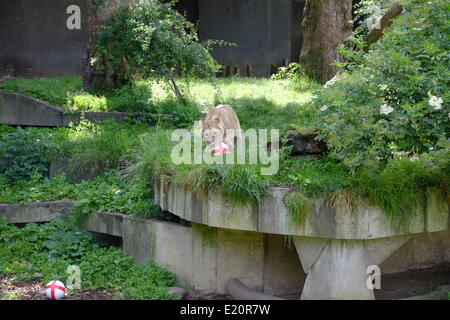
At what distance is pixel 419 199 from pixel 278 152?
5.55 ft

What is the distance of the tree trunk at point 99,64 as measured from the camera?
38.5 ft

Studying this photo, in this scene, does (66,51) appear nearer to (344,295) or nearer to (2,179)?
(2,179)

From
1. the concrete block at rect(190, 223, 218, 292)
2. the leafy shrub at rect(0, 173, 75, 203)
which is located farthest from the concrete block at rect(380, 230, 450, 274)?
the leafy shrub at rect(0, 173, 75, 203)

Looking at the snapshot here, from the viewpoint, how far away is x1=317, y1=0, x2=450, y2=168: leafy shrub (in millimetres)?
6121

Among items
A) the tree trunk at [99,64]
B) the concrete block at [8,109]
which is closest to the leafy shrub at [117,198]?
the concrete block at [8,109]

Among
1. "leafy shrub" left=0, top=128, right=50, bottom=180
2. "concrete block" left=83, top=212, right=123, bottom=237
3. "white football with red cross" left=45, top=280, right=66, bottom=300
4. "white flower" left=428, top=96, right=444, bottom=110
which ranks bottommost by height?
"white football with red cross" left=45, top=280, right=66, bottom=300

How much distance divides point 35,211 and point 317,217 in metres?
4.18

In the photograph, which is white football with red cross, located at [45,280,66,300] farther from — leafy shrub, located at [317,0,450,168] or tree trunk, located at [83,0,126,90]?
tree trunk, located at [83,0,126,90]

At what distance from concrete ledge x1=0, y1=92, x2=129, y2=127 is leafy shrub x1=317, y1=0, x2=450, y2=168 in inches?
200

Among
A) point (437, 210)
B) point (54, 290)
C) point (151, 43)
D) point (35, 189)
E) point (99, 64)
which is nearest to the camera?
point (437, 210)

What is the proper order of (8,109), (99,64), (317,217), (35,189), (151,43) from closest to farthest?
(317,217), (35,189), (151,43), (8,109), (99,64)

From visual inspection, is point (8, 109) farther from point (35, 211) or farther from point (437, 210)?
point (437, 210)

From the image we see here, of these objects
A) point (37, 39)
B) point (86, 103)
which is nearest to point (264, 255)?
point (86, 103)

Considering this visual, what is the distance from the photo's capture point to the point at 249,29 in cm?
1781
